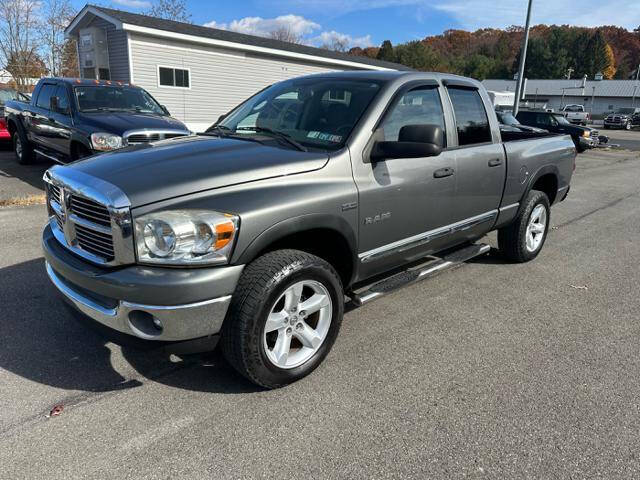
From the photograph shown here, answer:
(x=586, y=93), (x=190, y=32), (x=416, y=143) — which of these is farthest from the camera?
(x=586, y=93)

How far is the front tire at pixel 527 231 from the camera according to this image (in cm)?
515

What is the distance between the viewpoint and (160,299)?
7.88 feet

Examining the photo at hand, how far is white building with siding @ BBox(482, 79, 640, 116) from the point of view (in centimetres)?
7600

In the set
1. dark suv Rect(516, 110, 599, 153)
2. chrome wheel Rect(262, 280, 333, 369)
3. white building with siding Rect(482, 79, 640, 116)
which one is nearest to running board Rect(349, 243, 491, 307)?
chrome wheel Rect(262, 280, 333, 369)

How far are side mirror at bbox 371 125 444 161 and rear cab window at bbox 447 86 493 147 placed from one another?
1043mm

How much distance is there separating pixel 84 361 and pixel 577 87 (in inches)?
3546

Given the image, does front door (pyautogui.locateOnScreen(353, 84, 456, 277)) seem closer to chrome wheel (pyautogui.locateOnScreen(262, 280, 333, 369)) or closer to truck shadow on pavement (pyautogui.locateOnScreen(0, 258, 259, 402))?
chrome wheel (pyautogui.locateOnScreen(262, 280, 333, 369))

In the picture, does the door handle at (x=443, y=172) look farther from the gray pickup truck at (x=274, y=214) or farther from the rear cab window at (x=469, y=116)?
the rear cab window at (x=469, y=116)

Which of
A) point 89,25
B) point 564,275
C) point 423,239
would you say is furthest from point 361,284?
point 89,25

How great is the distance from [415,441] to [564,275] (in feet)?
11.3

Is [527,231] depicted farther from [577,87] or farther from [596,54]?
[596,54]

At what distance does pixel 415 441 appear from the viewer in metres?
2.53

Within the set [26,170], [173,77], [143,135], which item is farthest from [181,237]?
[173,77]

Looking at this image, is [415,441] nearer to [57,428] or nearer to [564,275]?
[57,428]
